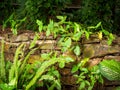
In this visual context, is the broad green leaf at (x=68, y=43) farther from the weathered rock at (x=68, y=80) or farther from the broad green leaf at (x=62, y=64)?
the weathered rock at (x=68, y=80)

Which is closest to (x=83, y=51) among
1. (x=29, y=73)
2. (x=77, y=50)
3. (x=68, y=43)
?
(x=77, y=50)

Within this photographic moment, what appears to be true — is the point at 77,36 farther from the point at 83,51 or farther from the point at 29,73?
the point at 29,73

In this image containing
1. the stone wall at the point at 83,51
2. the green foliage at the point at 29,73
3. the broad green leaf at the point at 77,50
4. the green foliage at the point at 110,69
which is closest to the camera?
the green foliage at the point at 29,73

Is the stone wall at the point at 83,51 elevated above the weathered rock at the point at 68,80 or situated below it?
above

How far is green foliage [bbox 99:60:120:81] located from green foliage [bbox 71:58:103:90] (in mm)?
137

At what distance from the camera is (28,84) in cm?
349

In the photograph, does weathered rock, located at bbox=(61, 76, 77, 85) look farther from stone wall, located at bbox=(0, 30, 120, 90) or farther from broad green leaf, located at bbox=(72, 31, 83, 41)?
broad green leaf, located at bbox=(72, 31, 83, 41)

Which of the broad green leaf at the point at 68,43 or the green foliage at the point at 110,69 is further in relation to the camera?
the broad green leaf at the point at 68,43

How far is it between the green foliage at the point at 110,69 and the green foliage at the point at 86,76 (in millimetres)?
137

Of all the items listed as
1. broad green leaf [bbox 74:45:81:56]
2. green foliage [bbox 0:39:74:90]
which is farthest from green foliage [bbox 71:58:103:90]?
green foliage [bbox 0:39:74:90]

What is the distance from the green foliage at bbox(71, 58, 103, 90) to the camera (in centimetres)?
382

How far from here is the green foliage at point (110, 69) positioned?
147 inches

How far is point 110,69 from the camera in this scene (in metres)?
3.74

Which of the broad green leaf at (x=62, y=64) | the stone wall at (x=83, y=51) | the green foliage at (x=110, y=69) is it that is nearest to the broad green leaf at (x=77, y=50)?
the stone wall at (x=83, y=51)
